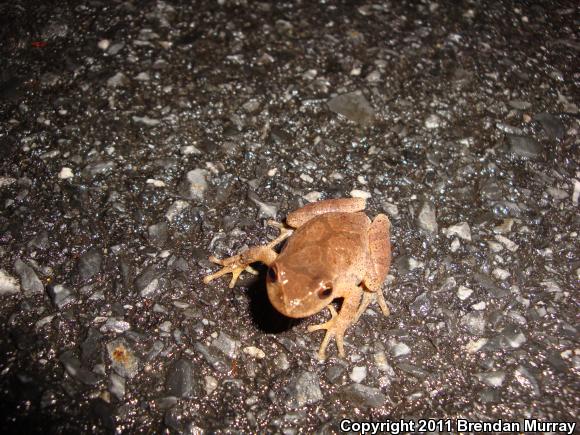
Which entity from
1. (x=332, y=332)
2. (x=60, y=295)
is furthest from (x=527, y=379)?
(x=60, y=295)

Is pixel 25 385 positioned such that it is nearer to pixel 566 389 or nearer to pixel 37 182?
pixel 37 182

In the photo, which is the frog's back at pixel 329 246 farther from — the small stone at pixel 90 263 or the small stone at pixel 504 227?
the small stone at pixel 90 263

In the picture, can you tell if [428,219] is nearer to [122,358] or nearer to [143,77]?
[122,358]

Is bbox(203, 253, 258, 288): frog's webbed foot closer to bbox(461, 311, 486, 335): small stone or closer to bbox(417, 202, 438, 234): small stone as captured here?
bbox(417, 202, 438, 234): small stone

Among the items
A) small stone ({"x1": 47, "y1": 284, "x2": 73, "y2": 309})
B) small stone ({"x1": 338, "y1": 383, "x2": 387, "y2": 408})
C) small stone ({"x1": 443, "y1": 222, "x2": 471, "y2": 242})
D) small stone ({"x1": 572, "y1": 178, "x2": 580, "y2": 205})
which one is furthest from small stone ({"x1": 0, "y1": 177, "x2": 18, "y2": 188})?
small stone ({"x1": 572, "y1": 178, "x2": 580, "y2": 205})

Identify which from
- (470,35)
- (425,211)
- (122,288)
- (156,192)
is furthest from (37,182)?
(470,35)

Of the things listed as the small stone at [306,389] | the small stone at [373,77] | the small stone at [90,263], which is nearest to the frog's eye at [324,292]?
the small stone at [306,389]
